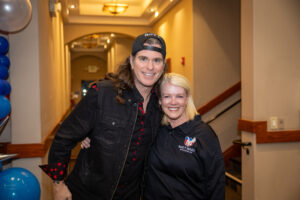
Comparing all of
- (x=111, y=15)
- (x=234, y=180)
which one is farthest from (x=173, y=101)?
(x=111, y=15)

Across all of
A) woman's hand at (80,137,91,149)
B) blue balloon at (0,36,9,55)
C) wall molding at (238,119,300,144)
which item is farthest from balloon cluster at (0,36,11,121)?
wall molding at (238,119,300,144)

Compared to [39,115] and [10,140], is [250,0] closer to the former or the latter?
[39,115]

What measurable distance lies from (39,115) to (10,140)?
0.34 metres

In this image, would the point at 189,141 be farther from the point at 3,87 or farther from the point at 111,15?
the point at 111,15

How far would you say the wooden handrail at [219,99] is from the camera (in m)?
4.93

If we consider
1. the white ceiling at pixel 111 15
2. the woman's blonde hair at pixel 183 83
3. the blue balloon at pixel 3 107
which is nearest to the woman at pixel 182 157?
the woman's blonde hair at pixel 183 83

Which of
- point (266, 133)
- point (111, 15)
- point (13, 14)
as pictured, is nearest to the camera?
point (13, 14)

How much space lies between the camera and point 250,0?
287cm

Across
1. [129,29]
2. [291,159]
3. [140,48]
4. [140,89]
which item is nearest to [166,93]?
[140,89]

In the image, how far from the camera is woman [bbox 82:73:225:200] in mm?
1736

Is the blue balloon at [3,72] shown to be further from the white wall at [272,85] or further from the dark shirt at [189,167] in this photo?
the white wall at [272,85]

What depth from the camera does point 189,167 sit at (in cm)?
175

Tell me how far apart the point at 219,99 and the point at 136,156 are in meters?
3.55

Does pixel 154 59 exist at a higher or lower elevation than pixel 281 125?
higher
